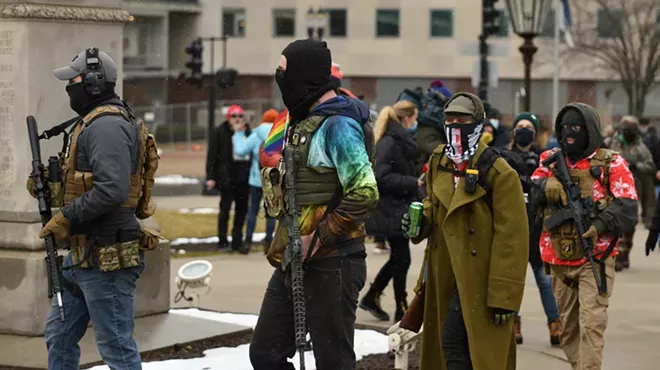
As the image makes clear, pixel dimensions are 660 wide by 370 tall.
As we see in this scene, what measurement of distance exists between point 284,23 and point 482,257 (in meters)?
54.3

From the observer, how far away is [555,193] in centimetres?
739

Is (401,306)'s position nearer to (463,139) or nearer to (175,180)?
(463,139)

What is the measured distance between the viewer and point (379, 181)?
9625mm

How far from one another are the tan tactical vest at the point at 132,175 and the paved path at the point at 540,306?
3.41m

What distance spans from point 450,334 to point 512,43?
49932mm

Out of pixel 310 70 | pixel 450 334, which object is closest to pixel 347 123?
pixel 310 70

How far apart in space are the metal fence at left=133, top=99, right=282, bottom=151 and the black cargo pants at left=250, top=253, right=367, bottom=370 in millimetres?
43238

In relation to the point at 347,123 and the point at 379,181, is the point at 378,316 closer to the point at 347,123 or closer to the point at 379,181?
the point at 379,181

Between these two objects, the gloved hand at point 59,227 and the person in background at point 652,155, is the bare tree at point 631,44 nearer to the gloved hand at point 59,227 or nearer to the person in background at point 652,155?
the person in background at point 652,155

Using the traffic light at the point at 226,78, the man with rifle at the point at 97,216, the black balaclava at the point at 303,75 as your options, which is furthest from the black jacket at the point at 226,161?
the traffic light at the point at 226,78

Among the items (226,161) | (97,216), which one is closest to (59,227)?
(97,216)

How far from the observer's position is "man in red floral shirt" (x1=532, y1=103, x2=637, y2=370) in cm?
724

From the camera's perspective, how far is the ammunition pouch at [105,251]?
19.3 feet

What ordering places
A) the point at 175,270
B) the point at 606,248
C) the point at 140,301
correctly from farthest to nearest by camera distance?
the point at 175,270 < the point at 140,301 < the point at 606,248
